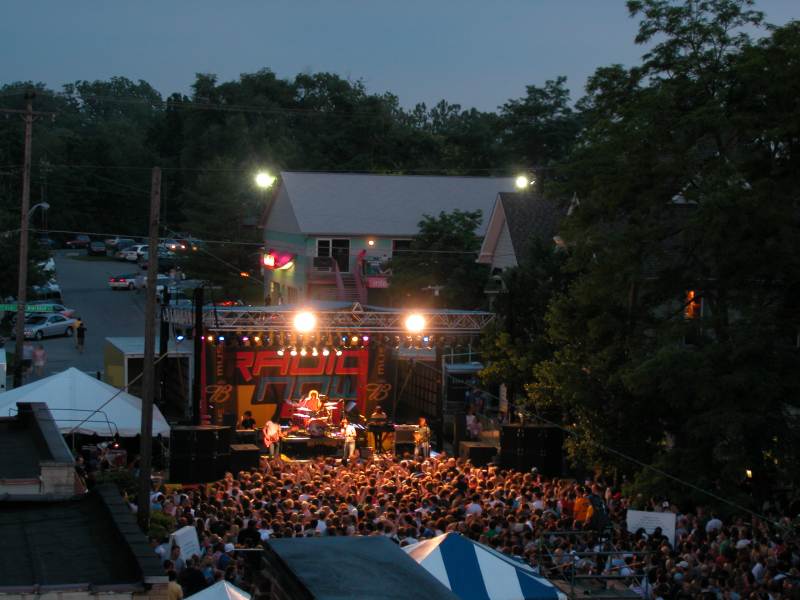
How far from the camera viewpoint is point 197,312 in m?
28.2

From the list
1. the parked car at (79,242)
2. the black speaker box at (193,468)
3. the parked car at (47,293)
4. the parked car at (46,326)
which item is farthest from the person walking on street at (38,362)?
the parked car at (79,242)

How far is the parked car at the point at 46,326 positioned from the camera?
49938mm

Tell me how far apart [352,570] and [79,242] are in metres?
85.4

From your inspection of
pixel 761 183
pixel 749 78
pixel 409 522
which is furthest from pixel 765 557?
pixel 749 78

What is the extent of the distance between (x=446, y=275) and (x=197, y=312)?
17421 mm

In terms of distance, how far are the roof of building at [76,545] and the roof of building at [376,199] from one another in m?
38.9

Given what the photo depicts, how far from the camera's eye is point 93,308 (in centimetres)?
5909

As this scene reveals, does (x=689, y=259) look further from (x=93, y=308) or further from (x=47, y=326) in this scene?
(x=93, y=308)

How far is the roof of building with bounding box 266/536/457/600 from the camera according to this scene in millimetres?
6801

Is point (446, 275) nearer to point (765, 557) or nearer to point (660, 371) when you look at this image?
point (660, 371)

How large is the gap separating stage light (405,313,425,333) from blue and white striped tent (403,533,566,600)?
1833 cm

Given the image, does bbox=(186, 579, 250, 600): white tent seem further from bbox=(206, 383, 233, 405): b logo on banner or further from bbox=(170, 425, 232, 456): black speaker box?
bbox=(206, 383, 233, 405): b logo on banner

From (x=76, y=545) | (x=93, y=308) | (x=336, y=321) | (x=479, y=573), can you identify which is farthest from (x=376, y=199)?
(x=76, y=545)

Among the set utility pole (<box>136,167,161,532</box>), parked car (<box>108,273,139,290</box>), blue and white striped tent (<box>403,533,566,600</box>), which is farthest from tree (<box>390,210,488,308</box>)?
blue and white striped tent (<box>403,533,566,600</box>)
